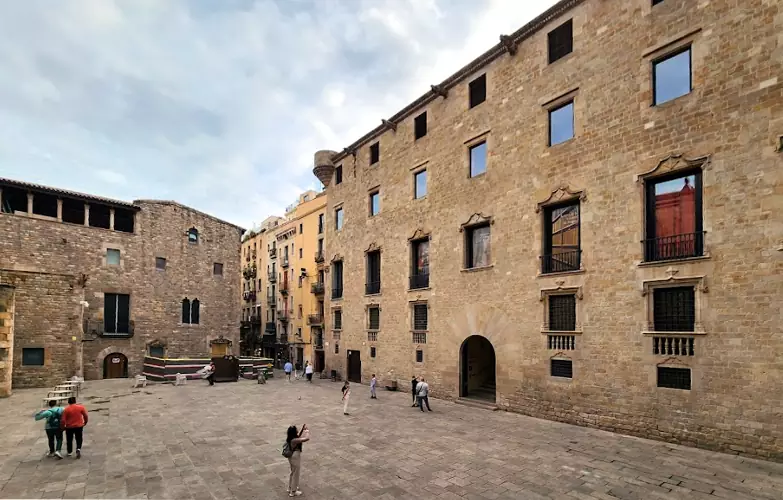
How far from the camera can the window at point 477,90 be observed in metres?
19.1

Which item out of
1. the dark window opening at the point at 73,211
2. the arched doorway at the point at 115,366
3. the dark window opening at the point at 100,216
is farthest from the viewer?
the dark window opening at the point at 100,216

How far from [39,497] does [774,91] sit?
19.2 m

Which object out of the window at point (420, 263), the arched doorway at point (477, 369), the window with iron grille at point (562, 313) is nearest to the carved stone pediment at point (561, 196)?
the window with iron grille at point (562, 313)

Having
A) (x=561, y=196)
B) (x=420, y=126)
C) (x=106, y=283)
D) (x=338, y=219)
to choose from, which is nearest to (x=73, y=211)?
(x=106, y=283)

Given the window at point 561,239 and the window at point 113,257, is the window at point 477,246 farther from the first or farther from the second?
the window at point 113,257

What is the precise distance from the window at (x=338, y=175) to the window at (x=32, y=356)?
19948 mm

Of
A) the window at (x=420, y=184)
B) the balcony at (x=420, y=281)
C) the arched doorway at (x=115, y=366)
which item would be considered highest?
the window at (x=420, y=184)

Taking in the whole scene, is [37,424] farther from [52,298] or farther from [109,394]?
[52,298]

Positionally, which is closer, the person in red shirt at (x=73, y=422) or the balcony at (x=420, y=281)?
the person in red shirt at (x=73, y=422)

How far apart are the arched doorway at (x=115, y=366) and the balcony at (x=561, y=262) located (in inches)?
1131

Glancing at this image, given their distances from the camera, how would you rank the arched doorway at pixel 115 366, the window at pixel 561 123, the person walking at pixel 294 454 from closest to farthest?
the person walking at pixel 294 454 → the window at pixel 561 123 → the arched doorway at pixel 115 366

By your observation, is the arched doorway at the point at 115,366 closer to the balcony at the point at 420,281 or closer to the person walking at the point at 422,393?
the balcony at the point at 420,281

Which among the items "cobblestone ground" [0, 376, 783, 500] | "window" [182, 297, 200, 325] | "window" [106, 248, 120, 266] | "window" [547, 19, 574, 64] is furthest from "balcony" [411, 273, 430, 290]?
"window" [106, 248, 120, 266]

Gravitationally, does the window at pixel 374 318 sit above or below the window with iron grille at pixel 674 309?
below
